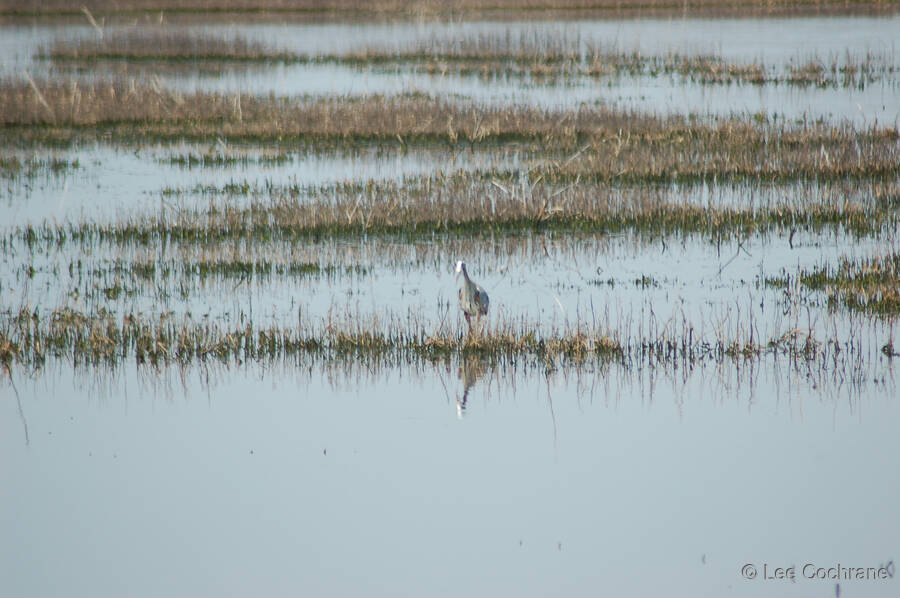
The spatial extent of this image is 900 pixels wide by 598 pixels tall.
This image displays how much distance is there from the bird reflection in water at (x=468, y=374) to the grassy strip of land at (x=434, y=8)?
3145 centimetres

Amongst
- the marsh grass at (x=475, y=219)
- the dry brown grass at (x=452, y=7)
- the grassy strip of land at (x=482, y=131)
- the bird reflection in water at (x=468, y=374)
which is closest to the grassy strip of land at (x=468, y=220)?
the marsh grass at (x=475, y=219)

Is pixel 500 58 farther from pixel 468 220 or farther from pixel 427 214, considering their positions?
pixel 468 220

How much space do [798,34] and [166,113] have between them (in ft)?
63.0

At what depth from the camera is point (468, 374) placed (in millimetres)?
8930

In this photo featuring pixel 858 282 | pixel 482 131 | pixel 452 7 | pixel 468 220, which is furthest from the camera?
pixel 452 7

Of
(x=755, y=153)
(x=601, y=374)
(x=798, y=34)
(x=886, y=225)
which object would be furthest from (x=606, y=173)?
(x=798, y=34)

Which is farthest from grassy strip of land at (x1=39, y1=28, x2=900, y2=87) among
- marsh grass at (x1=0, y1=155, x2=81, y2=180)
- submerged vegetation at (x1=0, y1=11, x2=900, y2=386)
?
marsh grass at (x1=0, y1=155, x2=81, y2=180)

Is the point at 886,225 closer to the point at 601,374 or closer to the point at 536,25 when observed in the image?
the point at 601,374

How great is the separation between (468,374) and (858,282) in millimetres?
4216

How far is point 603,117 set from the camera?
20.7m

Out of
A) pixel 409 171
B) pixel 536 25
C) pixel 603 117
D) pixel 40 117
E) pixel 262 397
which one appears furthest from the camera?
pixel 536 25

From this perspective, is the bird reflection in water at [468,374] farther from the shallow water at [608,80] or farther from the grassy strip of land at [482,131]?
the shallow water at [608,80]

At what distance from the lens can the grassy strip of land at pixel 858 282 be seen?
1030cm

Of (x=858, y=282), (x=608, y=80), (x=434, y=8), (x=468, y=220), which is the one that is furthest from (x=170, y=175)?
(x=434, y=8)
